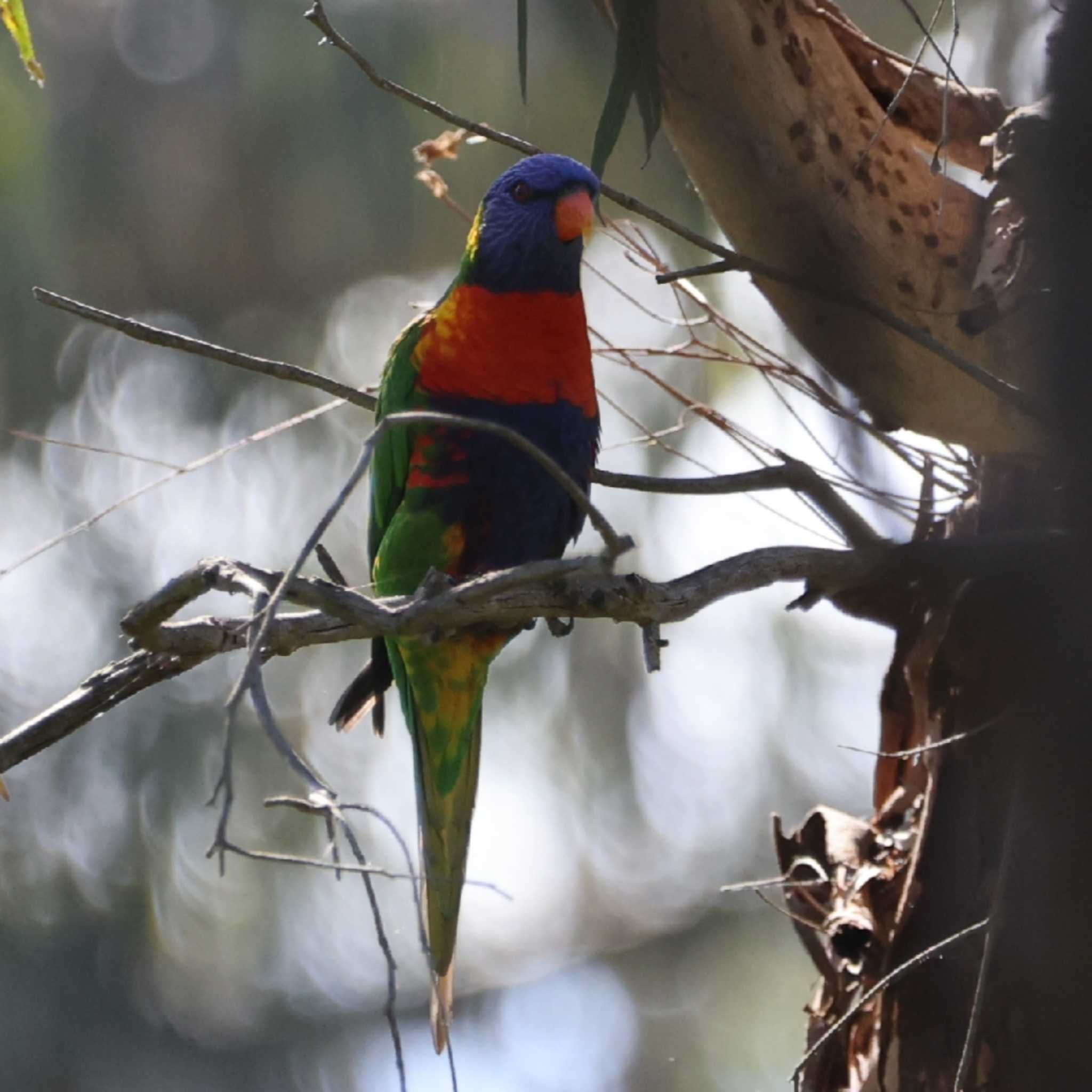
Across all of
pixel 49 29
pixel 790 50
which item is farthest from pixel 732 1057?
pixel 49 29

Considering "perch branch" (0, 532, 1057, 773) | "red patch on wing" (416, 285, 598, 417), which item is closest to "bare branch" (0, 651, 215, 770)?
"perch branch" (0, 532, 1057, 773)

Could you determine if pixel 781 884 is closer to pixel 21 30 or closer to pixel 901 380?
pixel 901 380

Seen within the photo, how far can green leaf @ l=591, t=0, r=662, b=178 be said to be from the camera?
1574mm

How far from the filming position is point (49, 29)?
18.7 feet

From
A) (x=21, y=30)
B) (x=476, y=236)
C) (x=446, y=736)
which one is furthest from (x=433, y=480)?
(x=21, y=30)

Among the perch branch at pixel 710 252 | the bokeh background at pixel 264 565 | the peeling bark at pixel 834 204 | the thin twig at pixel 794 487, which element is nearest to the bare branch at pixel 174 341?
the perch branch at pixel 710 252

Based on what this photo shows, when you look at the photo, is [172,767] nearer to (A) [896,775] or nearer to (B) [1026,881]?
(A) [896,775]

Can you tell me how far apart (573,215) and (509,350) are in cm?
33

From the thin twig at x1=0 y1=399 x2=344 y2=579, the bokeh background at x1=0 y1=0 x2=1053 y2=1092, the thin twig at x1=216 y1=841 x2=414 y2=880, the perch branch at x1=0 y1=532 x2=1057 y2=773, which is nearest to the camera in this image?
the thin twig at x1=216 y1=841 x2=414 y2=880

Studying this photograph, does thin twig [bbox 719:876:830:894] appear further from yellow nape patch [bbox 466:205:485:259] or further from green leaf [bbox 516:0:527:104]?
yellow nape patch [bbox 466:205:485:259]

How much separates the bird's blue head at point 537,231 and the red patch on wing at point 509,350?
4cm

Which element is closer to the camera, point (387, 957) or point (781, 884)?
point (387, 957)

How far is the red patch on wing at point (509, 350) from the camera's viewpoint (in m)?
2.18

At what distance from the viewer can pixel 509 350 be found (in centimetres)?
220
